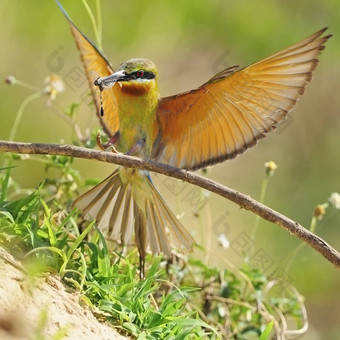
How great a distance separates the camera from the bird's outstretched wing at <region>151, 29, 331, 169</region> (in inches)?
106

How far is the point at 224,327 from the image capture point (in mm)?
3062

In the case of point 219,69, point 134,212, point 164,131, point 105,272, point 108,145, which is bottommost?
point 105,272

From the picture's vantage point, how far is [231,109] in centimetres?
285

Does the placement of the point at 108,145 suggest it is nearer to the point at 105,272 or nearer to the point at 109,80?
the point at 109,80

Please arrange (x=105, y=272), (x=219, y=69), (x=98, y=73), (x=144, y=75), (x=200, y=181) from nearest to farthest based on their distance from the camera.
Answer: (x=200, y=181) < (x=105, y=272) < (x=144, y=75) < (x=98, y=73) < (x=219, y=69)

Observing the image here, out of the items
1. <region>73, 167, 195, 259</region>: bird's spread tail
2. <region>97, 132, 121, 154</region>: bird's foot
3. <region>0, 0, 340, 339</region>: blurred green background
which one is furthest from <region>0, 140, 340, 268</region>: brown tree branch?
<region>0, 0, 340, 339</region>: blurred green background

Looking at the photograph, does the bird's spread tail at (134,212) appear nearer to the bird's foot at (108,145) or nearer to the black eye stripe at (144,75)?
the bird's foot at (108,145)

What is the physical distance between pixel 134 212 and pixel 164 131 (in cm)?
30

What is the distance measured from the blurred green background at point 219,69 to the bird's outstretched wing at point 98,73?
1.08 meters

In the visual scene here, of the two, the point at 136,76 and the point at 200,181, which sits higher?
the point at 136,76

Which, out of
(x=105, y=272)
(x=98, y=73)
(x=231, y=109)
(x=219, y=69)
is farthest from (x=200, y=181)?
(x=219, y=69)

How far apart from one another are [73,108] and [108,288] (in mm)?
882

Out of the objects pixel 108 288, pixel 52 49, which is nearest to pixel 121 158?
pixel 108 288

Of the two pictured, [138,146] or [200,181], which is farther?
[138,146]
